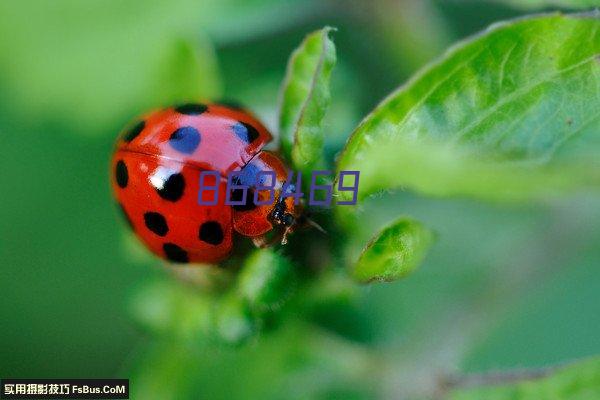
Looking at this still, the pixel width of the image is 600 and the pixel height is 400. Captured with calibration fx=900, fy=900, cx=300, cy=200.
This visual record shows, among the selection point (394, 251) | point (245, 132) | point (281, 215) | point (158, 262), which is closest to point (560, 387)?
point (394, 251)

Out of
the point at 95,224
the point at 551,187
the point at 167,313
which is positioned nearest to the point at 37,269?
the point at 95,224

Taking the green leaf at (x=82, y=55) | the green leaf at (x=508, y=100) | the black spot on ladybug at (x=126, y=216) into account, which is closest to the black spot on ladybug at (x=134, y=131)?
the black spot on ladybug at (x=126, y=216)

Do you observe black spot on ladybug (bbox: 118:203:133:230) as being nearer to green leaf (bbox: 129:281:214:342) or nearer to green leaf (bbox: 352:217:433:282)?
green leaf (bbox: 129:281:214:342)

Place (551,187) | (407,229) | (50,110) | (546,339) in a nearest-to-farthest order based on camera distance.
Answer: (551,187)
(407,229)
(546,339)
(50,110)

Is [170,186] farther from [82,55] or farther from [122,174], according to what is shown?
[82,55]

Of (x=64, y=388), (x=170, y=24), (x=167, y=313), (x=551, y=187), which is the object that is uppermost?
(x=170, y=24)

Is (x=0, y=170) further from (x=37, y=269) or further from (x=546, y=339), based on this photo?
(x=546, y=339)

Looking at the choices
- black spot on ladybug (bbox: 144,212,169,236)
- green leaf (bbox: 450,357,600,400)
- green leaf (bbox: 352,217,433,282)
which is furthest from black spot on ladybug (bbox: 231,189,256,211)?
green leaf (bbox: 450,357,600,400)
